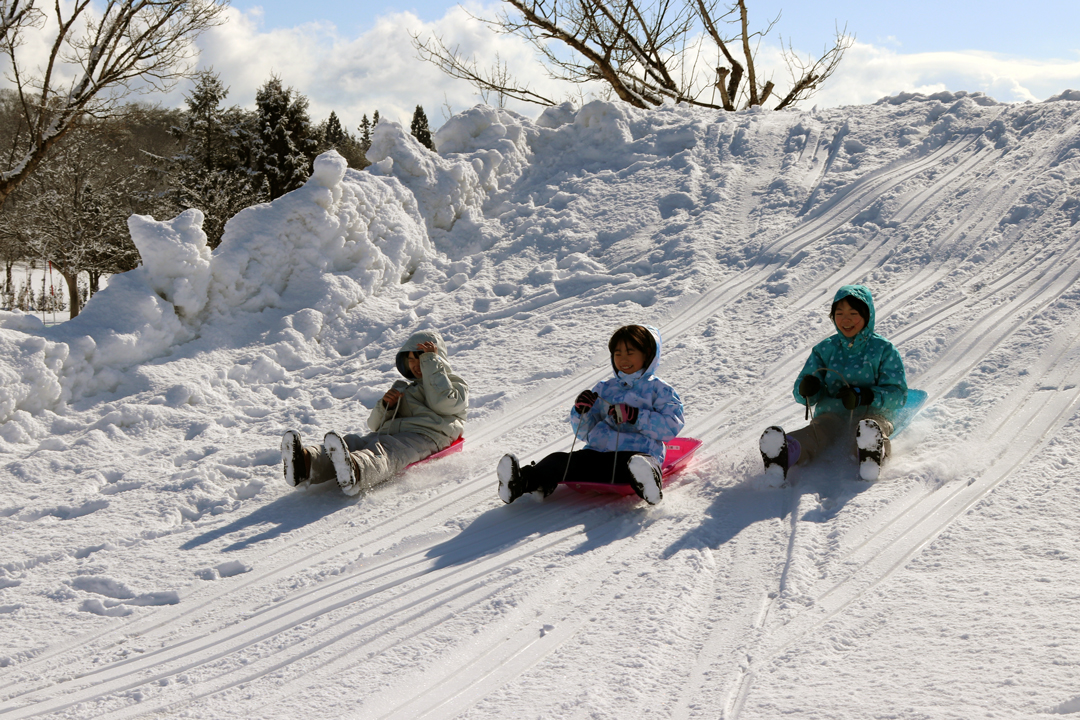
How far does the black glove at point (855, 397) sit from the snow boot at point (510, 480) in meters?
1.74

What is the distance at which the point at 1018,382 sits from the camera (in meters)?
4.73

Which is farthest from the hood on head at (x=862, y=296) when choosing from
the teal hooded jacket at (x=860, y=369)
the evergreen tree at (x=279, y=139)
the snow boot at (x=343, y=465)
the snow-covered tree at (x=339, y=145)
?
the evergreen tree at (x=279, y=139)

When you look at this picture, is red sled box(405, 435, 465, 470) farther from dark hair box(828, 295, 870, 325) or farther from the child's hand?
dark hair box(828, 295, 870, 325)

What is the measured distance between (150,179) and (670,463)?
2686 cm

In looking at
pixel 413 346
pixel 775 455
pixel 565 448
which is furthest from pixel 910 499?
pixel 413 346

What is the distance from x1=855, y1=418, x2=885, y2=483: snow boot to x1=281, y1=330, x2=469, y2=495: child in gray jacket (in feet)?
7.19

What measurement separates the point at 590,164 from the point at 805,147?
8.51 feet

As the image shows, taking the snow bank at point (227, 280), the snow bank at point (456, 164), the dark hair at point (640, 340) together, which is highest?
the snow bank at point (456, 164)

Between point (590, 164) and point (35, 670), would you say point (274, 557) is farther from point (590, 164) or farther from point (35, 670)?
point (590, 164)

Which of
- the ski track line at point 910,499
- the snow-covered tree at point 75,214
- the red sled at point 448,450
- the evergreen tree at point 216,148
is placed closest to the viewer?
the ski track line at point 910,499

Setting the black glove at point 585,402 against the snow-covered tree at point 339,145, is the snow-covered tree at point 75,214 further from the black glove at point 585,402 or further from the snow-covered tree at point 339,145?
the black glove at point 585,402

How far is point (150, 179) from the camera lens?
26344 mm

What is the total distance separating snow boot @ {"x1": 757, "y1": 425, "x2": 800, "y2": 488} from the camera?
3875mm

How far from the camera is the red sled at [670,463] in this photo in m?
3.89
